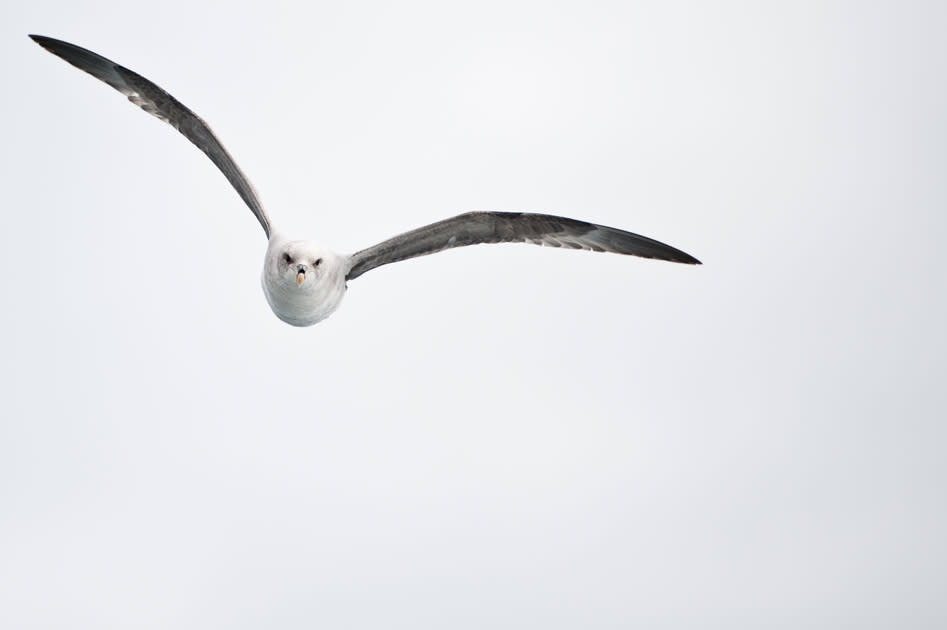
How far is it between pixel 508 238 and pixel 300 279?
3.29m

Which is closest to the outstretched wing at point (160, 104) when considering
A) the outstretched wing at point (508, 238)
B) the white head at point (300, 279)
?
the white head at point (300, 279)

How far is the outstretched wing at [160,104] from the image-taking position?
15641 millimetres

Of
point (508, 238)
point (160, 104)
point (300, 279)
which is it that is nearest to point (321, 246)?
point (300, 279)

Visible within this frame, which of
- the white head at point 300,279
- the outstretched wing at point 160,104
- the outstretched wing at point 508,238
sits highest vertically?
the outstretched wing at point 160,104

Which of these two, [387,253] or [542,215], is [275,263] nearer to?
[387,253]

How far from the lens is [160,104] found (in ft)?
53.6

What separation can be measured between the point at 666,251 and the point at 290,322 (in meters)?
5.64

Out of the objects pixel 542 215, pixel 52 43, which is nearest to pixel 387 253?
pixel 542 215

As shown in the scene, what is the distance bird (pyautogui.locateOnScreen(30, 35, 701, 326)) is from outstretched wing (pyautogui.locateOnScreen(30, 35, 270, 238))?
0.02 meters

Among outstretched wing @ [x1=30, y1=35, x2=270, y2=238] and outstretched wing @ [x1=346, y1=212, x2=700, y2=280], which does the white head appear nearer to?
outstretched wing @ [x1=346, y1=212, x2=700, y2=280]

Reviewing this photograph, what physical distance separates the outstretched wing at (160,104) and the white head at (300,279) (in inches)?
51.0

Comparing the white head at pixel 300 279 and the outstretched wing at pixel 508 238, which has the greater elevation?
the outstretched wing at pixel 508 238

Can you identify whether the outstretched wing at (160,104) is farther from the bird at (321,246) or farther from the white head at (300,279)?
the white head at (300,279)

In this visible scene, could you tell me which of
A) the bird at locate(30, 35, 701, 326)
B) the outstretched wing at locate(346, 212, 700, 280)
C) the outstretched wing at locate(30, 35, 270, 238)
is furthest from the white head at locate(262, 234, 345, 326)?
the outstretched wing at locate(30, 35, 270, 238)
